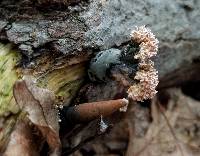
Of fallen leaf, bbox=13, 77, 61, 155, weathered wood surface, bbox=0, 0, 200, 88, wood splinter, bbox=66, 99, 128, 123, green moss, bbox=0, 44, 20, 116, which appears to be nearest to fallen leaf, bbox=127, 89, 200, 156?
weathered wood surface, bbox=0, 0, 200, 88

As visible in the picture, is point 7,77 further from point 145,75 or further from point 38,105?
point 145,75

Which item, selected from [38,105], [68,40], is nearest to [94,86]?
[68,40]

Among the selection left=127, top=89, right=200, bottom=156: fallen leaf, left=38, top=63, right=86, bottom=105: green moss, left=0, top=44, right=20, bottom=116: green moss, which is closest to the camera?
left=0, top=44, right=20, bottom=116: green moss

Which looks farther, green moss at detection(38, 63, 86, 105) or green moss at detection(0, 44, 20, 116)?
green moss at detection(38, 63, 86, 105)

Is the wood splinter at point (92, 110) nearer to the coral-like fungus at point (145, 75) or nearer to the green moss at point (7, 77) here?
the coral-like fungus at point (145, 75)

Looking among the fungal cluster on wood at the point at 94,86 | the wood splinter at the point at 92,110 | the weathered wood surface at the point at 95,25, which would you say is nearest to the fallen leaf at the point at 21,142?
the fungal cluster on wood at the point at 94,86

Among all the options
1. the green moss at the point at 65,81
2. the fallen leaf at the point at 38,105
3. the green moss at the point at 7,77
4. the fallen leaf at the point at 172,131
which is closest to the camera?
the fallen leaf at the point at 38,105

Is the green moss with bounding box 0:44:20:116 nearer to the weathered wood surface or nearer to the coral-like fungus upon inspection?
the weathered wood surface

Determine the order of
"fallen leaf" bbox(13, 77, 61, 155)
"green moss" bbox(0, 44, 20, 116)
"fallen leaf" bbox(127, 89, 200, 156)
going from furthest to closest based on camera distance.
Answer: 1. "fallen leaf" bbox(127, 89, 200, 156)
2. "green moss" bbox(0, 44, 20, 116)
3. "fallen leaf" bbox(13, 77, 61, 155)
